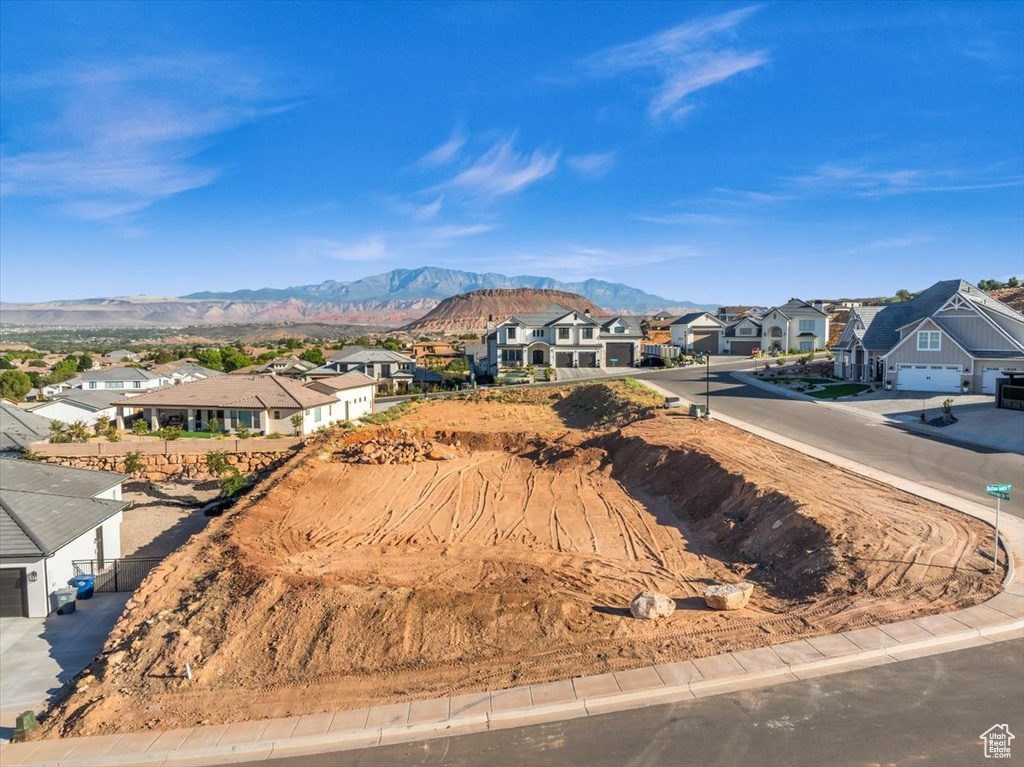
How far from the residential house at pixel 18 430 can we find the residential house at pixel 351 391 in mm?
16047

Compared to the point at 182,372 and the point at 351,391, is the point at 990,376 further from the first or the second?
the point at 182,372

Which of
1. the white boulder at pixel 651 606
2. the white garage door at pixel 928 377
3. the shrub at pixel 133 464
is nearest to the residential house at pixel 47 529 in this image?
the shrub at pixel 133 464

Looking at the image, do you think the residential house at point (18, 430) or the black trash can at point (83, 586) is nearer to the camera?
the black trash can at point (83, 586)

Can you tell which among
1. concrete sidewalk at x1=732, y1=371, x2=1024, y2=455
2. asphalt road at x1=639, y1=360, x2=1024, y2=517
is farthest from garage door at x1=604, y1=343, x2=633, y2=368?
concrete sidewalk at x1=732, y1=371, x2=1024, y2=455

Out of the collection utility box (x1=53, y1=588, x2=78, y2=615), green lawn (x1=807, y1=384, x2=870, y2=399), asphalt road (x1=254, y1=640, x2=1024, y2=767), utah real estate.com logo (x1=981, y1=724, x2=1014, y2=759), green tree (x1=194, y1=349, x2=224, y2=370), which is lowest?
utility box (x1=53, y1=588, x2=78, y2=615)

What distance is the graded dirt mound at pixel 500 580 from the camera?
12.1m

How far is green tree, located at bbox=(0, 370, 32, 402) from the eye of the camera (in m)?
61.5

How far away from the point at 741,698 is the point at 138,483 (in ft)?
110

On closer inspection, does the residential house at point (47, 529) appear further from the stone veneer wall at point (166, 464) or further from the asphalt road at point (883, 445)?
the asphalt road at point (883, 445)

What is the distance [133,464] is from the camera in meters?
33.4

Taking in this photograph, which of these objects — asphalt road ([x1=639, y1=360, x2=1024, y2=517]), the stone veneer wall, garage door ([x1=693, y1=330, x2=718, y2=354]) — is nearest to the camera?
asphalt road ([x1=639, y1=360, x2=1024, y2=517])

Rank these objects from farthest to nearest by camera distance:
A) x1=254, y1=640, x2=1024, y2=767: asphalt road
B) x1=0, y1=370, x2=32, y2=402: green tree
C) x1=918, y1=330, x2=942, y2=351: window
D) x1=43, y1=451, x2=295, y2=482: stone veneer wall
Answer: x1=0, y1=370, x2=32, y2=402: green tree
x1=918, y1=330, x2=942, y2=351: window
x1=43, y1=451, x2=295, y2=482: stone veneer wall
x1=254, y1=640, x2=1024, y2=767: asphalt road

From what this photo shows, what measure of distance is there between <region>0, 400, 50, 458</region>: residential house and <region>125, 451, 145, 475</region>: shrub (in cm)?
637

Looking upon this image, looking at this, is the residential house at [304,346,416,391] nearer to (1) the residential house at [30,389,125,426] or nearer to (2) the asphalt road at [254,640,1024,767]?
(1) the residential house at [30,389,125,426]
